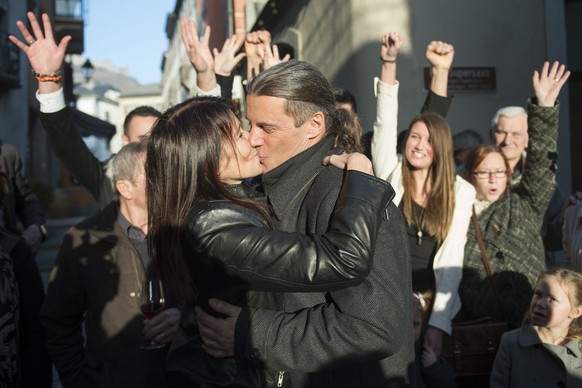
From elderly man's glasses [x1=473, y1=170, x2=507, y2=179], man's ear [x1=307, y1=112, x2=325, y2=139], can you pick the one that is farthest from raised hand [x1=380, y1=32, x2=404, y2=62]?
man's ear [x1=307, y1=112, x2=325, y2=139]

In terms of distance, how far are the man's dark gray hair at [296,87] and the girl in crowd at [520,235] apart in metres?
2.08

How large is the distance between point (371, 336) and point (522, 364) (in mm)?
1858

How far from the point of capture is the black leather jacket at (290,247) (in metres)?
1.81

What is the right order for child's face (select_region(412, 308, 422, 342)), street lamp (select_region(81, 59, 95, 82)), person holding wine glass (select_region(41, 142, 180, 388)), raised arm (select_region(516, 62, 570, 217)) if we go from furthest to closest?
1. street lamp (select_region(81, 59, 95, 82))
2. raised arm (select_region(516, 62, 570, 217))
3. child's face (select_region(412, 308, 422, 342))
4. person holding wine glass (select_region(41, 142, 180, 388))

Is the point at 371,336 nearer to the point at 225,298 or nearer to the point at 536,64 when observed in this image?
the point at 225,298

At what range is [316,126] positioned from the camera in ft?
7.26

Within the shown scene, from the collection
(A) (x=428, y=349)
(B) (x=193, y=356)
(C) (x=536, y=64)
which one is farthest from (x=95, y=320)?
(C) (x=536, y=64)

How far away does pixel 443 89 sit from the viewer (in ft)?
14.3

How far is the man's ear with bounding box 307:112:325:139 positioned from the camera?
2193 millimetres

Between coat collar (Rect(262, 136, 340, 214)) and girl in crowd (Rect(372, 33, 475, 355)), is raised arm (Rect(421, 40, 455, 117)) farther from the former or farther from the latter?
coat collar (Rect(262, 136, 340, 214))

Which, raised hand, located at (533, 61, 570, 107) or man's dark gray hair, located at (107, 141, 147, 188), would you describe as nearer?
man's dark gray hair, located at (107, 141, 147, 188)

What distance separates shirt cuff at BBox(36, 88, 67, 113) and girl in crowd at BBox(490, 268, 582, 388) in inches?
106

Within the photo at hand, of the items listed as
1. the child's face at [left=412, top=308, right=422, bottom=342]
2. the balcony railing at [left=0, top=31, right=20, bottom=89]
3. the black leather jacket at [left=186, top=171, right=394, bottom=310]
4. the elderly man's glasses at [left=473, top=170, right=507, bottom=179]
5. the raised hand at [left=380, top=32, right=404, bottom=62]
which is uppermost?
the balcony railing at [left=0, top=31, right=20, bottom=89]

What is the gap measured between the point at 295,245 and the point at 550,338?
2095mm
